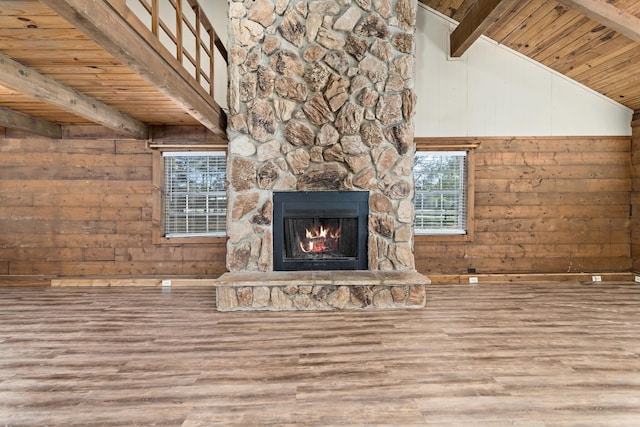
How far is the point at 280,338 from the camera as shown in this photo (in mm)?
2510

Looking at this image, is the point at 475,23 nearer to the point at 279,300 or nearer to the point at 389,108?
the point at 389,108

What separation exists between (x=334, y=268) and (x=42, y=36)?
2.89m

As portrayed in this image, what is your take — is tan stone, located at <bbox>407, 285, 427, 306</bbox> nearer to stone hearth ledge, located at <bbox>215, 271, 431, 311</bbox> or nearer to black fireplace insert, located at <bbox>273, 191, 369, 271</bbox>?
stone hearth ledge, located at <bbox>215, 271, 431, 311</bbox>

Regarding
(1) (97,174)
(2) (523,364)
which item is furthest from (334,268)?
(1) (97,174)

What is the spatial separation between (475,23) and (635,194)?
325 cm

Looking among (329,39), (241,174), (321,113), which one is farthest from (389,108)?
(241,174)

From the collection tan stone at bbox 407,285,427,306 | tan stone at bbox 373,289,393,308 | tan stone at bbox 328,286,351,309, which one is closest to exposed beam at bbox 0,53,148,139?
tan stone at bbox 328,286,351,309

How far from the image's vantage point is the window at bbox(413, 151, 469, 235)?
14.7 ft

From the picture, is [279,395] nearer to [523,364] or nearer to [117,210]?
[523,364]

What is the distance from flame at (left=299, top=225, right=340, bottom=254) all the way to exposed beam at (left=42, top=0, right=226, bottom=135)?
161 centimetres

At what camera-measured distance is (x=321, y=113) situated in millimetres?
3301

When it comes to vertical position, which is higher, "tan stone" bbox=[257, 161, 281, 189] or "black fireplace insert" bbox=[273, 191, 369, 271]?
"tan stone" bbox=[257, 161, 281, 189]

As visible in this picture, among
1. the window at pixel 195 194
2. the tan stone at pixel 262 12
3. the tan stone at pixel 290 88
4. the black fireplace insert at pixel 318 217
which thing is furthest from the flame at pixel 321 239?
the tan stone at pixel 262 12

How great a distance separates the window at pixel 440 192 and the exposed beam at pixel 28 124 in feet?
15.8
